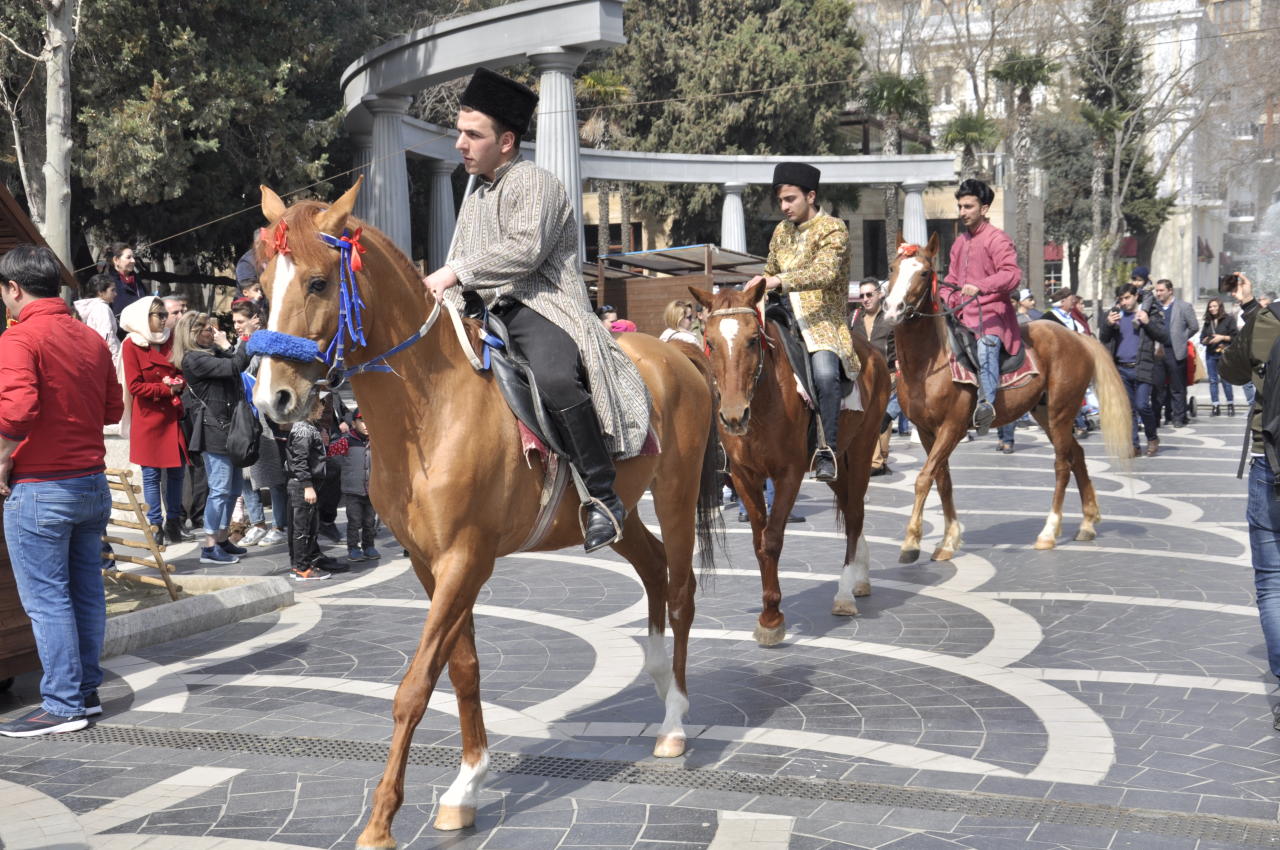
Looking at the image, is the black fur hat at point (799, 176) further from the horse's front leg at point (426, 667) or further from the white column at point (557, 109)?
the white column at point (557, 109)

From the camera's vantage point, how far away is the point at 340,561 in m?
11.2

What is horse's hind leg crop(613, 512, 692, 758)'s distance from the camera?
19.4 feet

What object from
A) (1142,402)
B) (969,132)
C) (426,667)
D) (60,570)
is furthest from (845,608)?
(969,132)

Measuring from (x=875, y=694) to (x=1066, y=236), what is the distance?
203 ft

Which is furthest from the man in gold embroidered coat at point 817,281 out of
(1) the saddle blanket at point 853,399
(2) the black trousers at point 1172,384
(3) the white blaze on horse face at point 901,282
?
(2) the black trousers at point 1172,384

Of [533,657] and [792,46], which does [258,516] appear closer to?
[533,657]

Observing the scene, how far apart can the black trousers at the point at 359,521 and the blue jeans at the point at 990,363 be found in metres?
5.44

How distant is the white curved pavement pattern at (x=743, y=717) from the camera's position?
491 centimetres

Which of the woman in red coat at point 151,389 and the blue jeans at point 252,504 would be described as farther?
the blue jeans at point 252,504

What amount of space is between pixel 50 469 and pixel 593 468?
295 cm

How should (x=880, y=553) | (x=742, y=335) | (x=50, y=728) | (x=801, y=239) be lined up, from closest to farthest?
1. (x=50, y=728)
2. (x=742, y=335)
3. (x=801, y=239)
4. (x=880, y=553)

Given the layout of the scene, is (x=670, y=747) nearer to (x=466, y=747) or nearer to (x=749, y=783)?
(x=749, y=783)

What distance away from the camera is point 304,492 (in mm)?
10500

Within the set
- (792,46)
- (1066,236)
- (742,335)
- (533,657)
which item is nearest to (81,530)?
(533,657)
